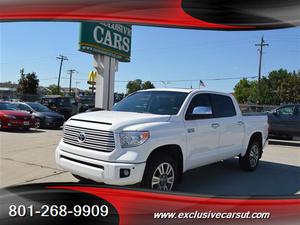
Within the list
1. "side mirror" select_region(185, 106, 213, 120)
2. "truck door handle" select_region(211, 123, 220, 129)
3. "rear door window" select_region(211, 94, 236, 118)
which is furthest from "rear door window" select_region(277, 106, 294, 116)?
"side mirror" select_region(185, 106, 213, 120)

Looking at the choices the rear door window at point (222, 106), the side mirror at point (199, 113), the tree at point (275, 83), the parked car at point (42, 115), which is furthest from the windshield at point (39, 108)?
the side mirror at point (199, 113)

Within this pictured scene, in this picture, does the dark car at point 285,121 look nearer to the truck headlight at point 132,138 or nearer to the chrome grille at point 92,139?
the truck headlight at point 132,138

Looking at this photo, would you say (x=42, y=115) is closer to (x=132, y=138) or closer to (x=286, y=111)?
(x=286, y=111)

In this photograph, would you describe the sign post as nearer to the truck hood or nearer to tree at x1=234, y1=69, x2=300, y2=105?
the truck hood

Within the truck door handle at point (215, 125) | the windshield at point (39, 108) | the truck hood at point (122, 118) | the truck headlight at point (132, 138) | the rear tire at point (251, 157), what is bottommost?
the rear tire at point (251, 157)

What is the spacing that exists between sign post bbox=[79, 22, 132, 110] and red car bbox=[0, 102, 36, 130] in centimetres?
693

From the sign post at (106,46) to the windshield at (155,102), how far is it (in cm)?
57

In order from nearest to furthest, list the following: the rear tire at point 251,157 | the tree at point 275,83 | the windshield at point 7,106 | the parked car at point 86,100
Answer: the tree at point 275,83
the rear tire at point 251,157
the parked car at point 86,100
the windshield at point 7,106

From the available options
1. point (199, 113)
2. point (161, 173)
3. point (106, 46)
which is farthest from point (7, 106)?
point (161, 173)

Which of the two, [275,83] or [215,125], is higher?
[275,83]

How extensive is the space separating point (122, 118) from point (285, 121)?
10.4 metres

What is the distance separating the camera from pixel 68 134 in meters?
5.06

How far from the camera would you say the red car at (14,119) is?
13273 mm

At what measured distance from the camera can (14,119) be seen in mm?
13359
